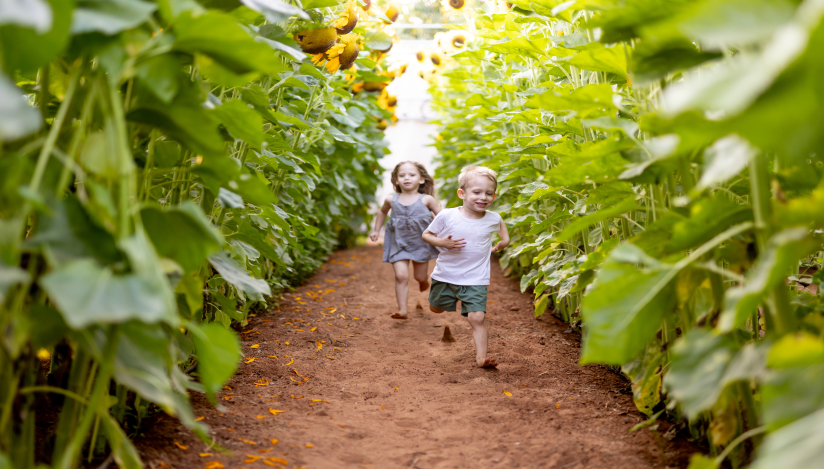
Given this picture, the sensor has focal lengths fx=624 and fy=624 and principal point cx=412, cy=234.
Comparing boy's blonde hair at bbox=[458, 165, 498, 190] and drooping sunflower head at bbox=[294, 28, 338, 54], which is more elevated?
drooping sunflower head at bbox=[294, 28, 338, 54]

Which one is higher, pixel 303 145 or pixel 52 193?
pixel 303 145

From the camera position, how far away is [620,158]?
5.40 ft

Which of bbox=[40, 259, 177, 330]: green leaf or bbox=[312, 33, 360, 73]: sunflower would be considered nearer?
bbox=[40, 259, 177, 330]: green leaf

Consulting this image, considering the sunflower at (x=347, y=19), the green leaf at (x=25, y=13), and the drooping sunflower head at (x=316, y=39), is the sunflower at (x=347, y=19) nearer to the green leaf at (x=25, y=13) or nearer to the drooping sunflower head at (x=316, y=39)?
the drooping sunflower head at (x=316, y=39)

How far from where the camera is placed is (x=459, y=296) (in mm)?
3328

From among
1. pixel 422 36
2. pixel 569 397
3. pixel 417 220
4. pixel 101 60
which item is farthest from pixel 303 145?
pixel 422 36

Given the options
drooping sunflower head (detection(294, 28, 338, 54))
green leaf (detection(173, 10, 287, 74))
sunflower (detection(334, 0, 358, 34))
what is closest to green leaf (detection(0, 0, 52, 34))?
green leaf (detection(173, 10, 287, 74))

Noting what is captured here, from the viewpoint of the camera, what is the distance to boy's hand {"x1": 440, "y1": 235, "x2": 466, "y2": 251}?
3354mm

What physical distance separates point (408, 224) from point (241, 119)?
10.4ft

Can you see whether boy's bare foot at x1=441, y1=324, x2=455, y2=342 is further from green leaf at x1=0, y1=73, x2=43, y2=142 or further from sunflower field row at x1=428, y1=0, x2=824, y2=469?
green leaf at x1=0, y1=73, x2=43, y2=142

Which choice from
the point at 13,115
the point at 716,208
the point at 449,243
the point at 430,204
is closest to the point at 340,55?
the point at 449,243

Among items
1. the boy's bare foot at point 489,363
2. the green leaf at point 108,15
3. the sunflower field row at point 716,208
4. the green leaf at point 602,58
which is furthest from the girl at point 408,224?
the green leaf at point 108,15

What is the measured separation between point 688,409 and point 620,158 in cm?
76

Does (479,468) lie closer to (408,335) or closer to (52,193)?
(52,193)
